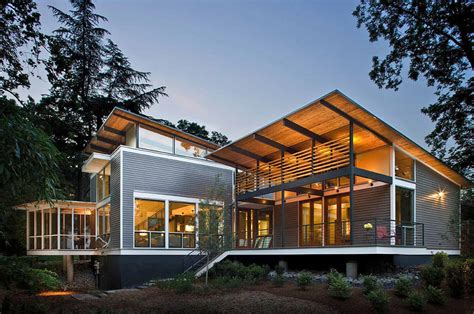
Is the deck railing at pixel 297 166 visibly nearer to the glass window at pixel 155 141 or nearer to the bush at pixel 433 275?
the glass window at pixel 155 141

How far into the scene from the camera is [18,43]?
8203 mm

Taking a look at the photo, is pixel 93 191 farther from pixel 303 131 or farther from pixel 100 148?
pixel 303 131

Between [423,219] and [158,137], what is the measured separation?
11.5 meters

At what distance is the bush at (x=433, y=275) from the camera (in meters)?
11.8

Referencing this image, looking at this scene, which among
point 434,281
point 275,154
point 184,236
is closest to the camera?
point 434,281

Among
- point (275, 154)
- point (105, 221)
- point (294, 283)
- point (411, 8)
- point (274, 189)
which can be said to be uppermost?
point (411, 8)

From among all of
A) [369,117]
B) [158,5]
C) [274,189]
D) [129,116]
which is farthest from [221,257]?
[158,5]

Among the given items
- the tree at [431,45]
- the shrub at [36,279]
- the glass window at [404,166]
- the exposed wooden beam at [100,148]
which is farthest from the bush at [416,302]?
the exposed wooden beam at [100,148]

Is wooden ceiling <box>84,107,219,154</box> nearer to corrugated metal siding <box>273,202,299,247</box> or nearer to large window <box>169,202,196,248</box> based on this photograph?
large window <box>169,202,196,248</box>

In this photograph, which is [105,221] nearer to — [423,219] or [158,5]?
[158,5]

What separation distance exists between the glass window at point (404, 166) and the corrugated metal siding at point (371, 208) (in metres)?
0.93

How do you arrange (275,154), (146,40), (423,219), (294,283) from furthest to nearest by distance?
(146,40)
(275,154)
(423,219)
(294,283)

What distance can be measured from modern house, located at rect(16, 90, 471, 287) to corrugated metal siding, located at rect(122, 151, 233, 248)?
0.04 metres

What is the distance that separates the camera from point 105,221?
19.8 meters
